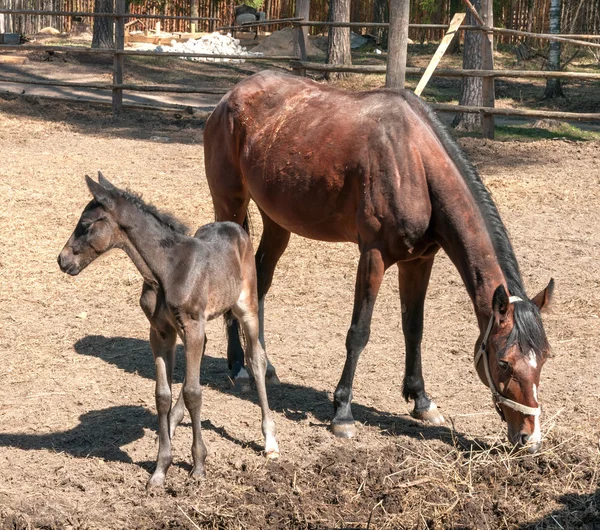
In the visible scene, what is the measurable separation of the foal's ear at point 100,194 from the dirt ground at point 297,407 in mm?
696

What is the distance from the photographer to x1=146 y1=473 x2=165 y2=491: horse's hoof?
4203 mm

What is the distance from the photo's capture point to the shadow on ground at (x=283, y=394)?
16.3ft

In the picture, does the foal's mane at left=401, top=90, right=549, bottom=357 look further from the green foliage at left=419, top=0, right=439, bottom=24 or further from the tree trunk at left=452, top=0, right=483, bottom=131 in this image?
the green foliage at left=419, top=0, right=439, bottom=24

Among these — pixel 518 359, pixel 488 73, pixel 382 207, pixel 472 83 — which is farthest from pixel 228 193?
pixel 472 83

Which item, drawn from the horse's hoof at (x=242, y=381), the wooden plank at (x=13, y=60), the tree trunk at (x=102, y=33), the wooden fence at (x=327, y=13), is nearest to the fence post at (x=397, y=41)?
the horse's hoof at (x=242, y=381)

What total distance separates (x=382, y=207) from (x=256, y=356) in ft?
3.64

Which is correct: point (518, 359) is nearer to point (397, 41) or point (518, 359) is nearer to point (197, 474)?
point (197, 474)

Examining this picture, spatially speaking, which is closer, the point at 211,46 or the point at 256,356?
the point at 256,356

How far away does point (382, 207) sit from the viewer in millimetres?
4727

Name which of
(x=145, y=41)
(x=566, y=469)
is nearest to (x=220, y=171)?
(x=566, y=469)

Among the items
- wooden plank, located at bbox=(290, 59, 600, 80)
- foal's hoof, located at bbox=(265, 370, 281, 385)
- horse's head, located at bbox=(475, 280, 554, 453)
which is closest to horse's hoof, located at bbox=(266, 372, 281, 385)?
foal's hoof, located at bbox=(265, 370, 281, 385)

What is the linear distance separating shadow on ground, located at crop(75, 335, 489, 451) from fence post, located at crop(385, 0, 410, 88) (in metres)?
4.57

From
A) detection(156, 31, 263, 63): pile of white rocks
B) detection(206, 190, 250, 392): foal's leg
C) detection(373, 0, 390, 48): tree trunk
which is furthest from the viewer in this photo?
detection(373, 0, 390, 48): tree trunk

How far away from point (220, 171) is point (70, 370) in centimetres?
174
